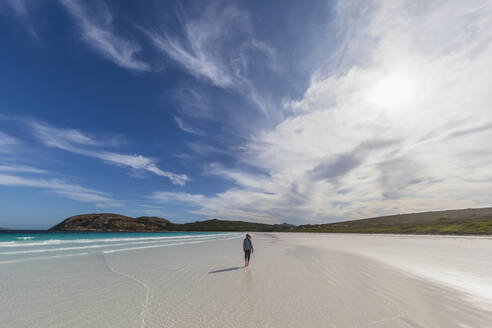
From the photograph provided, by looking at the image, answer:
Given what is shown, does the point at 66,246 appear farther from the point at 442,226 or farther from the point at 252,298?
the point at 442,226

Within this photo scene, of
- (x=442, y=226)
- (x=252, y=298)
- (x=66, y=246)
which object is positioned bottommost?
(x=252, y=298)

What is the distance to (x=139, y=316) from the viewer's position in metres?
6.81

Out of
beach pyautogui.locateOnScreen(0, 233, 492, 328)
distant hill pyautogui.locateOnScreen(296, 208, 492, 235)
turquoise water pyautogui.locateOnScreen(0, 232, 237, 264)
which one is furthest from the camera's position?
distant hill pyautogui.locateOnScreen(296, 208, 492, 235)

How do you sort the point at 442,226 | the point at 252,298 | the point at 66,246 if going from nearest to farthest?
the point at 252,298
the point at 66,246
the point at 442,226

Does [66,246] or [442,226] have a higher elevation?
[442,226]

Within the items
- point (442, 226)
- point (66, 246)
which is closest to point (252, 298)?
point (66, 246)

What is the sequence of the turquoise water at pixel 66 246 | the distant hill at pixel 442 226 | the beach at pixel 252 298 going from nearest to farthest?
the beach at pixel 252 298 < the turquoise water at pixel 66 246 < the distant hill at pixel 442 226

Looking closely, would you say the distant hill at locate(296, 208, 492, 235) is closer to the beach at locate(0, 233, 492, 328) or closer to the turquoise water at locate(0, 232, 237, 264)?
the beach at locate(0, 233, 492, 328)

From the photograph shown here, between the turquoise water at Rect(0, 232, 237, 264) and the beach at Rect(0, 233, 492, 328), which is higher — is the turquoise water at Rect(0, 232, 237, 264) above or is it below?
above

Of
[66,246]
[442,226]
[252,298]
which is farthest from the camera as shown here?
[442,226]

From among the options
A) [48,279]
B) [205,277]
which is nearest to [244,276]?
[205,277]

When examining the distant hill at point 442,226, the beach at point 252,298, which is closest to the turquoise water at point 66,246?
the beach at point 252,298

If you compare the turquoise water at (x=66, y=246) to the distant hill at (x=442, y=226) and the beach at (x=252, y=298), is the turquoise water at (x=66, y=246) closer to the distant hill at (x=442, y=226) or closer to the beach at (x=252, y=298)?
the beach at (x=252, y=298)

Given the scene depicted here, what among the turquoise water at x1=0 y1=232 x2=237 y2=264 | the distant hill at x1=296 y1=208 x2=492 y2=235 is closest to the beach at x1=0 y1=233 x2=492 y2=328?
the turquoise water at x1=0 y1=232 x2=237 y2=264
